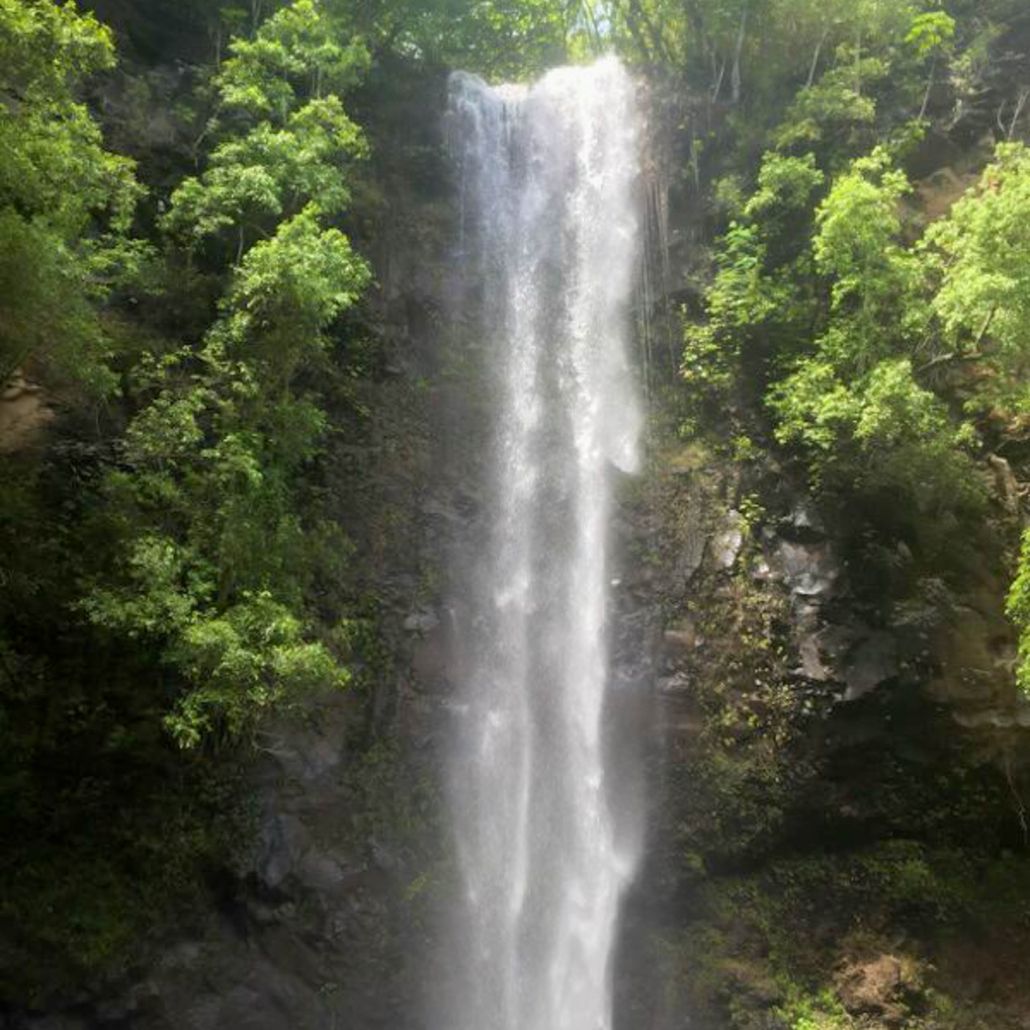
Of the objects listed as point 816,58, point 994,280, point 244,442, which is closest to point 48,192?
point 244,442

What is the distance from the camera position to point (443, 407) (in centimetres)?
1570

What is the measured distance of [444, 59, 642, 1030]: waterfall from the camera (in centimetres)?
1150

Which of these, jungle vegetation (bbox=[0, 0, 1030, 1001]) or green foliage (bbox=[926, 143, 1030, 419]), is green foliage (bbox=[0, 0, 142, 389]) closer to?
jungle vegetation (bbox=[0, 0, 1030, 1001])

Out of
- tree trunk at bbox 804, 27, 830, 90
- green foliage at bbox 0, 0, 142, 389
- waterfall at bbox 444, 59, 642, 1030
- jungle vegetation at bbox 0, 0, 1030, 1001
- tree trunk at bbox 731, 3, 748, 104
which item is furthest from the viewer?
tree trunk at bbox 731, 3, 748, 104

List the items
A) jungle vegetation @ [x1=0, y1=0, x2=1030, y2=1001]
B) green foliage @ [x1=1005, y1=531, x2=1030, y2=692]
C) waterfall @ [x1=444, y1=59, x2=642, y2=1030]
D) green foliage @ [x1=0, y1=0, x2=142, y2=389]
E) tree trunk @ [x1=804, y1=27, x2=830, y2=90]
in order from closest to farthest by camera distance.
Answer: green foliage @ [x1=0, y1=0, x2=142, y2=389]
jungle vegetation @ [x1=0, y1=0, x2=1030, y2=1001]
green foliage @ [x1=1005, y1=531, x2=1030, y2=692]
waterfall @ [x1=444, y1=59, x2=642, y2=1030]
tree trunk @ [x1=804, y1=27, x2=830, y2=90]

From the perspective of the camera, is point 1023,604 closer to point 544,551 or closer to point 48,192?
point 544,551

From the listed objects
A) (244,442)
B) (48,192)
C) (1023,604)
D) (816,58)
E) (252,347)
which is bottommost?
(1023,604)

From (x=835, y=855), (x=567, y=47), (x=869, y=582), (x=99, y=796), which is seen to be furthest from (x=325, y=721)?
(x=567, y=47)

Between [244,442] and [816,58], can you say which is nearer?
[244,442]

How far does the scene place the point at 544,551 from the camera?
14.6 m

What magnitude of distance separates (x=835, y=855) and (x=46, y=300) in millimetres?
12620

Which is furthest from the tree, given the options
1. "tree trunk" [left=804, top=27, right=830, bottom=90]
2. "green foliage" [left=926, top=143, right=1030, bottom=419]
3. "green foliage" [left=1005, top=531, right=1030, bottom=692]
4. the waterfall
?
"tree trunk" [left=804, top=27, right=830, bottom=90]

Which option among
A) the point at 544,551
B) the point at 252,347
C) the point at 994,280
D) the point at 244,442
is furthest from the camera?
the point at 544,551

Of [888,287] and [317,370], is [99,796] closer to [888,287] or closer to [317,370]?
[317,370]
